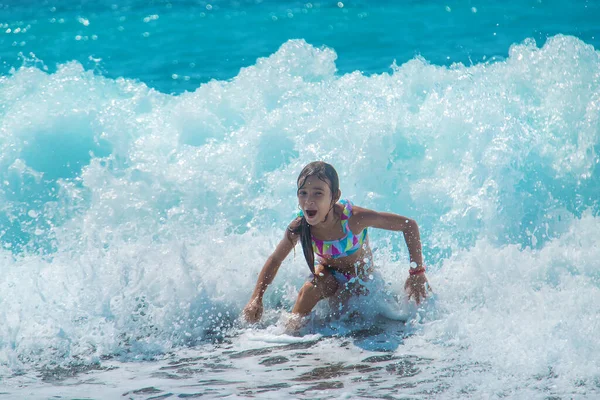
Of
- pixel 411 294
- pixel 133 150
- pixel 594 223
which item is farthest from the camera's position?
pixel 133 150

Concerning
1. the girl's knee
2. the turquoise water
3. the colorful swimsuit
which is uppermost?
the turquoise water

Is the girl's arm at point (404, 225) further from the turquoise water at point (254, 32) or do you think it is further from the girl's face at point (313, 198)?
the turquoise water at point (254, 32)

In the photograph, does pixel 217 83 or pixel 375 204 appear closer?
pixel 375 204

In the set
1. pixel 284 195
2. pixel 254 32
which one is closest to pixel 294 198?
pixel 284 195

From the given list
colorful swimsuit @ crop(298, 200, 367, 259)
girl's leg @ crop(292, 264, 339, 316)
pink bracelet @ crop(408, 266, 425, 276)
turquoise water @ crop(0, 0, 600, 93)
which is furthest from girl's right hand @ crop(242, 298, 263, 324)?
turquoise water @ crop(0, 0, 600, 93)

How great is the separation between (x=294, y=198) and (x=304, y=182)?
6.43 feet

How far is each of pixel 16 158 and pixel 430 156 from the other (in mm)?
4263

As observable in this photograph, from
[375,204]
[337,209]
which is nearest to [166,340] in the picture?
[337,209]

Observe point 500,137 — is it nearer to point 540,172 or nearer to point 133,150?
point 540,172

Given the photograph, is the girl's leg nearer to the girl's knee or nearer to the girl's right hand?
the girl's knee

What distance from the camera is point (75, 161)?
725 cm

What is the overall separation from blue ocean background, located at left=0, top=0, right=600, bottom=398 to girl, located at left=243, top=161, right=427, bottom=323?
0.93 ft

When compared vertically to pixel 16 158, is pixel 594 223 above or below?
below

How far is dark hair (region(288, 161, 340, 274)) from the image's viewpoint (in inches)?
169
